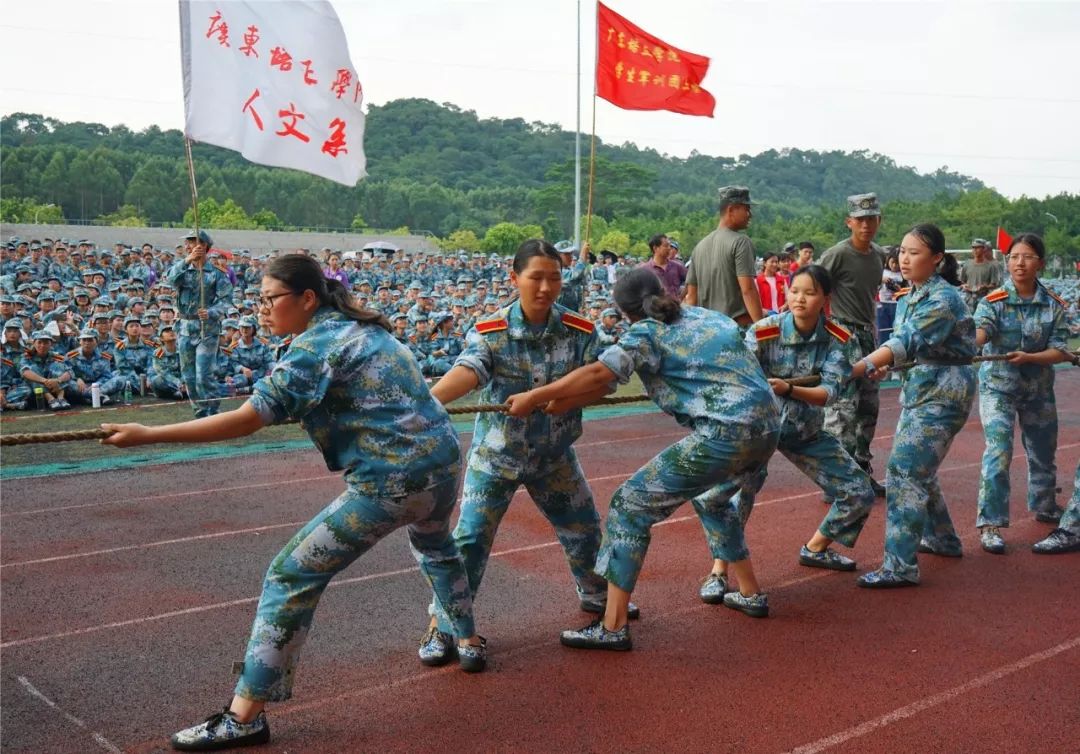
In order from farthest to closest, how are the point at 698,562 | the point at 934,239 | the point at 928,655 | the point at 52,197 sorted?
the point at 52,197 → the point at 698,562 → the point at 934,239 → the point at 928,655

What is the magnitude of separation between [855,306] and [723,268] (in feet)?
3.18

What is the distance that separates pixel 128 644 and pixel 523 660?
1.66 metres

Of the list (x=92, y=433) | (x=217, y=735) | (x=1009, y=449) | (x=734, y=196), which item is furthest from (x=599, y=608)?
(x=734, y=196)

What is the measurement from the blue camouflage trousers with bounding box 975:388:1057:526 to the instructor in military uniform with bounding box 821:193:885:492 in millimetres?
811

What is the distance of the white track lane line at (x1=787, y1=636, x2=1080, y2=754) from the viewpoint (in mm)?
3447

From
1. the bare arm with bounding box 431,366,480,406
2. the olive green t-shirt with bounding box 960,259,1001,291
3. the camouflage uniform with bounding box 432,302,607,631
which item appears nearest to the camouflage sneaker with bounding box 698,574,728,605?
the camouflage uniform with bounding box 432,302,607,631

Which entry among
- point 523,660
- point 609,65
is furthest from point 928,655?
point 609,65

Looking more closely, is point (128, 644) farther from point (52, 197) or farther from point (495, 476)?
point (52, 197)

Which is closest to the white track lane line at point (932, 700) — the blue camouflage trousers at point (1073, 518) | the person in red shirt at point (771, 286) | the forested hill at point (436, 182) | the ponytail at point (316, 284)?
the blue camouflage trousers at point (1073, 518)

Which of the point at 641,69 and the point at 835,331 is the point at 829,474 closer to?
the point at 835,331

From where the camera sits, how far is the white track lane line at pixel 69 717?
135 inches

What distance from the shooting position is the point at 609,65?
362 inches

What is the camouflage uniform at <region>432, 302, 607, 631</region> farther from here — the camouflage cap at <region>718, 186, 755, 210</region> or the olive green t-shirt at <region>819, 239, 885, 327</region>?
the olive green t-shirt at <region>819, 239, 885, 327</region>

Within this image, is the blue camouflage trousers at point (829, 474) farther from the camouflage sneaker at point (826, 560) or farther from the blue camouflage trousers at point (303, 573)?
the blue camouflage trousers at point (303, 573)
